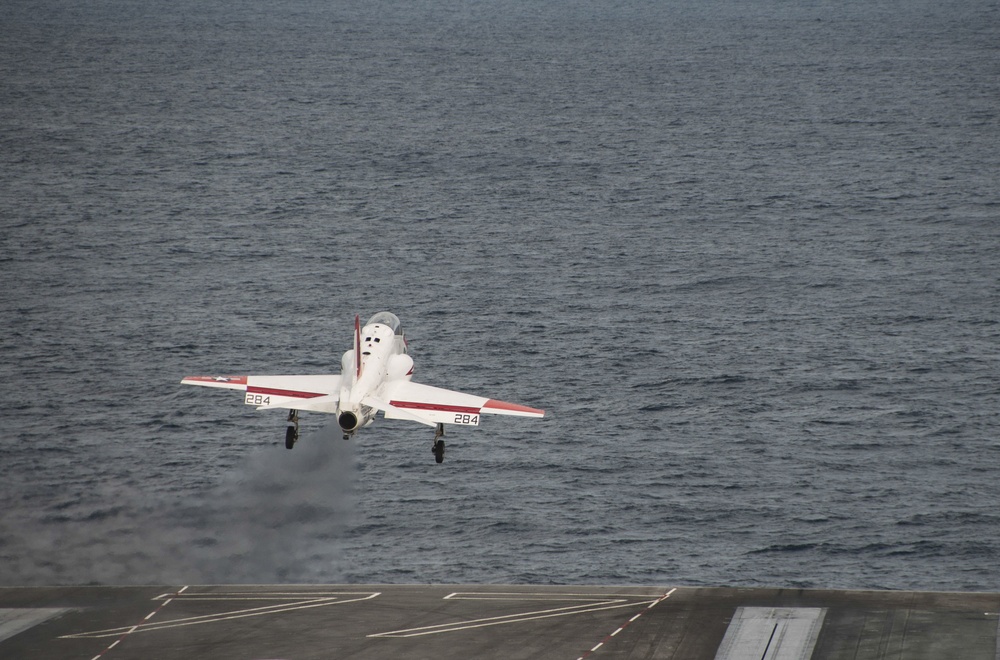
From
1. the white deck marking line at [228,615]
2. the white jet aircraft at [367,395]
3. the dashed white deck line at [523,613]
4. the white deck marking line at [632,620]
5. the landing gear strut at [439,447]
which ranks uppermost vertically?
the white jet aircraft at [367,395]

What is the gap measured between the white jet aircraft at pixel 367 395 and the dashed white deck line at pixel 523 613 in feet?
70.6

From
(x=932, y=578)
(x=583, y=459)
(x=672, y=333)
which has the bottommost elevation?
(x=932, y=578)

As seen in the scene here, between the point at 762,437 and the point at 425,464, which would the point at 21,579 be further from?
the point at 762,437

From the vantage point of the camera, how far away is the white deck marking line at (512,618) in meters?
107

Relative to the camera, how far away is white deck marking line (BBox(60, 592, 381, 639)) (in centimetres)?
10806

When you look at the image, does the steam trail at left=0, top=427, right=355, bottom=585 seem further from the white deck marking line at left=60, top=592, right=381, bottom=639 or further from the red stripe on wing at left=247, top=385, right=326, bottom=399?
the red stripe on wing at left=247, top=385, right=326, bottom=399

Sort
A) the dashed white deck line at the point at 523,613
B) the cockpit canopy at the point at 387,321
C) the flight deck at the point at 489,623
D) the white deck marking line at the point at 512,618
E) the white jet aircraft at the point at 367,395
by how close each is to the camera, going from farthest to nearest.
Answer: the dashed white deck line at the point at 523,613 < the white deck marking line at the point at 512,618 < the flight deck at the point at 489,623 < the cockpit canopy at the point at 387,321 < the white jet aircraft at the point at 367,395

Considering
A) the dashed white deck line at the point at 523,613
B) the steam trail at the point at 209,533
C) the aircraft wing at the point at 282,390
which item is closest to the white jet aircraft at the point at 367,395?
the aircraft wing at the point at 282,390

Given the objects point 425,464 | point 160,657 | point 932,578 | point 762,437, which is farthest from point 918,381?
point 160,657

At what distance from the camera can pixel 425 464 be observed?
161 meters

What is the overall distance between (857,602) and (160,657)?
5807 centimetres

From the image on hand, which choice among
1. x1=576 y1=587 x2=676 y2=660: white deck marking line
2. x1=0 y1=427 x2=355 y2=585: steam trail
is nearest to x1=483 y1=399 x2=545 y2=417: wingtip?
x1=576 y1=587 x2=676 y2=660: white deck marking line

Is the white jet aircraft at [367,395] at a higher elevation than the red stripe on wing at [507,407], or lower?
higher

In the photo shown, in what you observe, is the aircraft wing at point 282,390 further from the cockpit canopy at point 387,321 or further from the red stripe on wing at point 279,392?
the cockpit canopy at point 387,321
